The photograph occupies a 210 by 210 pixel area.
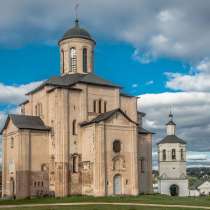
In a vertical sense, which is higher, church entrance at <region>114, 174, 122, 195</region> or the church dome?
the church dome

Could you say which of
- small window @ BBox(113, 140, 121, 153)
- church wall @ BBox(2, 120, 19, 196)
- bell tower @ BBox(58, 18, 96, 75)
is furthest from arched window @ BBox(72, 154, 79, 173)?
bell tower @ BBox(58, 18, 96, 75)

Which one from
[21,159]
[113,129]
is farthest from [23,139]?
[113,129]

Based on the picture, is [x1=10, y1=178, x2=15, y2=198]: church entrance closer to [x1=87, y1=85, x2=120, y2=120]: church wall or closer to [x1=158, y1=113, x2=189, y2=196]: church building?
[x1=87, y1=85, x2=120, y2=120]: church wall

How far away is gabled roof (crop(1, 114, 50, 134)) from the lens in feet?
144

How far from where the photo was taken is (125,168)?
44.1 metres

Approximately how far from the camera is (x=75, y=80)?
47.1 metres

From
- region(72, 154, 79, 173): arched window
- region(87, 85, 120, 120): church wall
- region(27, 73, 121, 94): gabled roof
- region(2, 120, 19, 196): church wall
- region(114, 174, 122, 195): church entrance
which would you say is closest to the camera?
region(114, 174, 122, 195): church entrance

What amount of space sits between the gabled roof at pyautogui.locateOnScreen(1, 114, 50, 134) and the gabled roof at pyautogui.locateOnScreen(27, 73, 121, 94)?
145 inches

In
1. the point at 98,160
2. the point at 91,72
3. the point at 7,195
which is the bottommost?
the point at 7,195

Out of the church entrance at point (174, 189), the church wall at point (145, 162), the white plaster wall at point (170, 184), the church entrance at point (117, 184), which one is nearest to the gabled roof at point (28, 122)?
the church entrance at point (117, 184)

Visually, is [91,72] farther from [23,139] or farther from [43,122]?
[23,139]

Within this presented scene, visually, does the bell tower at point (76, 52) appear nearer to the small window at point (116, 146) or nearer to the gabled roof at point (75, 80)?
the gabled roof at point (75, 80)

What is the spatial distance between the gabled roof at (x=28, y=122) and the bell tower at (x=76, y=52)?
723cm

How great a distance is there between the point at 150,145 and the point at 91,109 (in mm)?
8602
